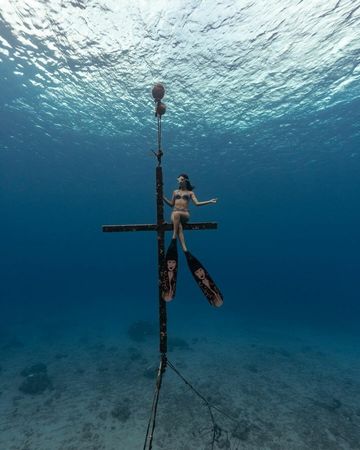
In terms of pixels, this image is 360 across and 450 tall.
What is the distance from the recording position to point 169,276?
4.36 meters

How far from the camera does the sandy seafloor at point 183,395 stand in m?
12.8

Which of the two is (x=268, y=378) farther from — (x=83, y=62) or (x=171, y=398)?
(x=83, y=62)

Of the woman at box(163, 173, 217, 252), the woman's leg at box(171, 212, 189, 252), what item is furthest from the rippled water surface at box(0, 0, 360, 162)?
the woman's leg at box(171, 212, 189, 252)

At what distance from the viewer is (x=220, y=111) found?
22.9 metres

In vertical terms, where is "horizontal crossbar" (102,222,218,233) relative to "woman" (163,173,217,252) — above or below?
below

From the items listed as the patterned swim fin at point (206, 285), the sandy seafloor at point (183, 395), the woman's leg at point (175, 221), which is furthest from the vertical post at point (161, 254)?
the sandy seafloor at point (183, 395)

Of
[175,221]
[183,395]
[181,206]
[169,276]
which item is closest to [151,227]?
[175,221]

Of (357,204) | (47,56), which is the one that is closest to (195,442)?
(47,56)

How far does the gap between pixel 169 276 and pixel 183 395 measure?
1528cm

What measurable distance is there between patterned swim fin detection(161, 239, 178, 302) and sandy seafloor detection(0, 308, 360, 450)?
11995 millimetres

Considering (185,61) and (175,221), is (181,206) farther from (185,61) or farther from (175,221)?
(185,61)

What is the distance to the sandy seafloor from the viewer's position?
1277 centimetres

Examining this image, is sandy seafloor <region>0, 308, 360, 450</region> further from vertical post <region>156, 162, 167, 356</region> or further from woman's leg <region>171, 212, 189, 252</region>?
woman's leg <region>171, 212, 189, 252</region>

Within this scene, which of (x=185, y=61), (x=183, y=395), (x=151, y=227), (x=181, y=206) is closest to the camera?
(x=151, y=227)
